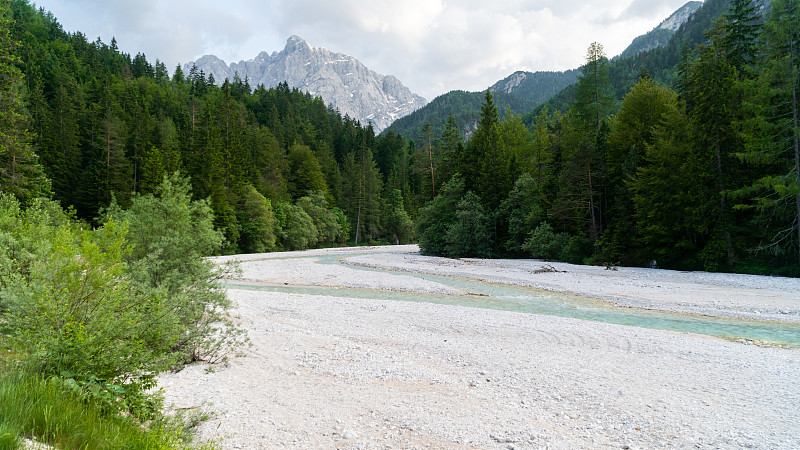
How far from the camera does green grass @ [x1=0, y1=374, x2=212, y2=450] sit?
316 cm

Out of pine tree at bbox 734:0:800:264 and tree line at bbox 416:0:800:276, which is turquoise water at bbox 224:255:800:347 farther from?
tree line at bbox 416:0:800:276

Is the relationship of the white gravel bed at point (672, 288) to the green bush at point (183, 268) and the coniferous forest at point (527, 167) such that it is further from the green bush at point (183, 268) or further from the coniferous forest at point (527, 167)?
the green bush at point (183, 268)

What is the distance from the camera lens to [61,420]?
3.33m

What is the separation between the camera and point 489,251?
39.9m

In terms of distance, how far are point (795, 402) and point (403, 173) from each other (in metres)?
89.4

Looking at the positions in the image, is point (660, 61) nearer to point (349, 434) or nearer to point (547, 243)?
point (547, 243)

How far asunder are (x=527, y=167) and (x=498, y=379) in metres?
38.6

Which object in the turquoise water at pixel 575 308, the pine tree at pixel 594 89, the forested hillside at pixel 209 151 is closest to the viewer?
the turquoise water at pixel 575 308

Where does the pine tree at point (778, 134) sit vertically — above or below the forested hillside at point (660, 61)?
below

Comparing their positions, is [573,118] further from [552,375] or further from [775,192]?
[552,375]

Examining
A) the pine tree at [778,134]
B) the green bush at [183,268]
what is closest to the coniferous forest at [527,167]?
the pine tree at [778,134]

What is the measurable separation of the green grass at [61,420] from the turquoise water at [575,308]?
13139 mm

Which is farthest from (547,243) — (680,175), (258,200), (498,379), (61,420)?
(258,200)

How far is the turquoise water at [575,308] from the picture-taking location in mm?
11586
